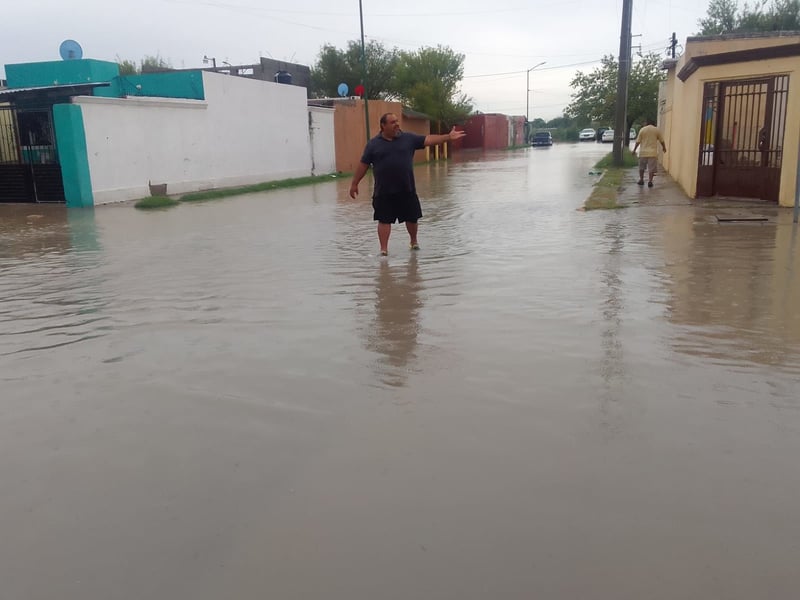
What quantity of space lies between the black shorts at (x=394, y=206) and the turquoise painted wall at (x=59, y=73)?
58.3ft

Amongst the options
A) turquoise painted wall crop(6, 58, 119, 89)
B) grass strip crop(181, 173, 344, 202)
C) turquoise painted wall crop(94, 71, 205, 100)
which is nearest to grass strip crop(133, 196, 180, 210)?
grass strip crop(181, 173, 344, 202)

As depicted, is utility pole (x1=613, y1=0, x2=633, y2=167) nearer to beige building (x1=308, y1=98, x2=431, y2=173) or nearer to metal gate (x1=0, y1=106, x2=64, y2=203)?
beige building (x1=308, y1=98, x2=431, y2=173)

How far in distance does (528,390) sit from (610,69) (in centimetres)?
3410

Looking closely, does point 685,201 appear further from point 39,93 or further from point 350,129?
point 350,129

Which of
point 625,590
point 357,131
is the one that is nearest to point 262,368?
point 625,590

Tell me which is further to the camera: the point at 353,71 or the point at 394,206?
the point at 353,71

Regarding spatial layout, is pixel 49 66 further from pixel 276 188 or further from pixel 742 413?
pixel 742 413

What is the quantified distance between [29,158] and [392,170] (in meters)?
12.6

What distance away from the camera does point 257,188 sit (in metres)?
21.2

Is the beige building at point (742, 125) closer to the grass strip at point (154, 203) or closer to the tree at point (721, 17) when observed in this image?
the grass strip at point (154, 203)

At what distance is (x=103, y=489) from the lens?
3.12m

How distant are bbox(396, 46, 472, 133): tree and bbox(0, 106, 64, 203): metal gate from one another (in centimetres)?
3274

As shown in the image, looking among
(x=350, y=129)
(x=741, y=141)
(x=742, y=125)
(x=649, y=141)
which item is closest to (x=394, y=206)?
(x=741, y=141)

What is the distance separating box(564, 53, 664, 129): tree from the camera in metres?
33.7
